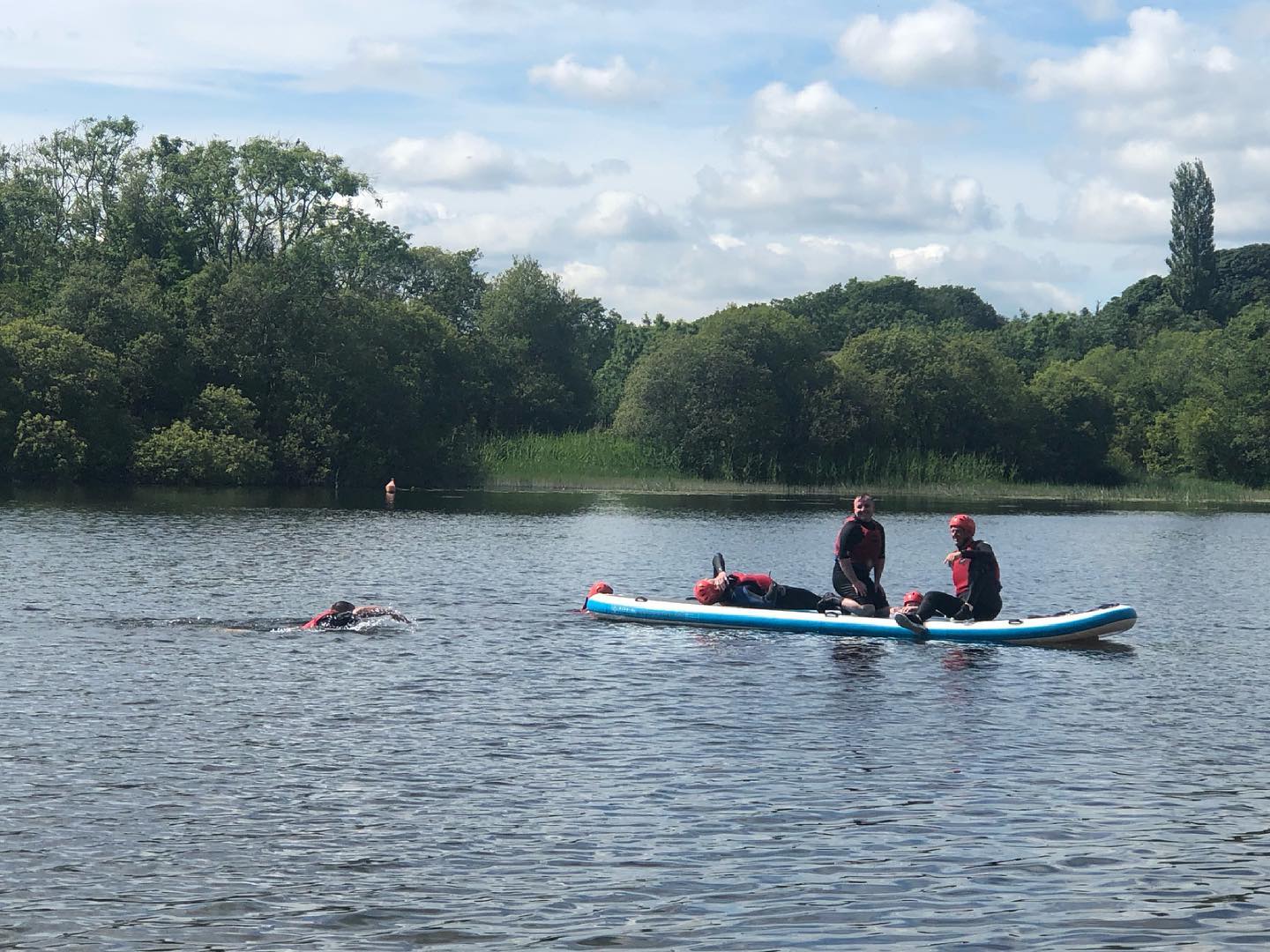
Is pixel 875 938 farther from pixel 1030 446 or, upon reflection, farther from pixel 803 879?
pixel 1030 446

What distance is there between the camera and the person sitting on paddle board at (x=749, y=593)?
22.7 metres

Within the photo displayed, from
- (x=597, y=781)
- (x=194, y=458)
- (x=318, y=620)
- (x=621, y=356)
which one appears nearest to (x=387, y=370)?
(x=194, y=458)

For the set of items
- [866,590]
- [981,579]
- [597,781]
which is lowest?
[597,781]

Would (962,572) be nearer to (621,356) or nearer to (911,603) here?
(911,603)

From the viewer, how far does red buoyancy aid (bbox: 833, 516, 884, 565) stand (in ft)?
72.6

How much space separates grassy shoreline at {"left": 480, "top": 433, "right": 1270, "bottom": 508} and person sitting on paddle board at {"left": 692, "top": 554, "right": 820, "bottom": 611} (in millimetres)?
48944

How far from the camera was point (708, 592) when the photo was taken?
22969mm

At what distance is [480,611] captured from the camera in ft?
81.5

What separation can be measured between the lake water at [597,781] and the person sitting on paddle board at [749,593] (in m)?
0.81

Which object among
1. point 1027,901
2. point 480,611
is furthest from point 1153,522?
point 1027,901

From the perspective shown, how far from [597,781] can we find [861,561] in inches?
418

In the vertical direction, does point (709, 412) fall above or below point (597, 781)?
above

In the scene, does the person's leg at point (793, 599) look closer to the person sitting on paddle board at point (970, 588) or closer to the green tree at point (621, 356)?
the person sitting on paddle board at point (970, 588)

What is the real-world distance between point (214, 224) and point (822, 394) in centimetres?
3370
